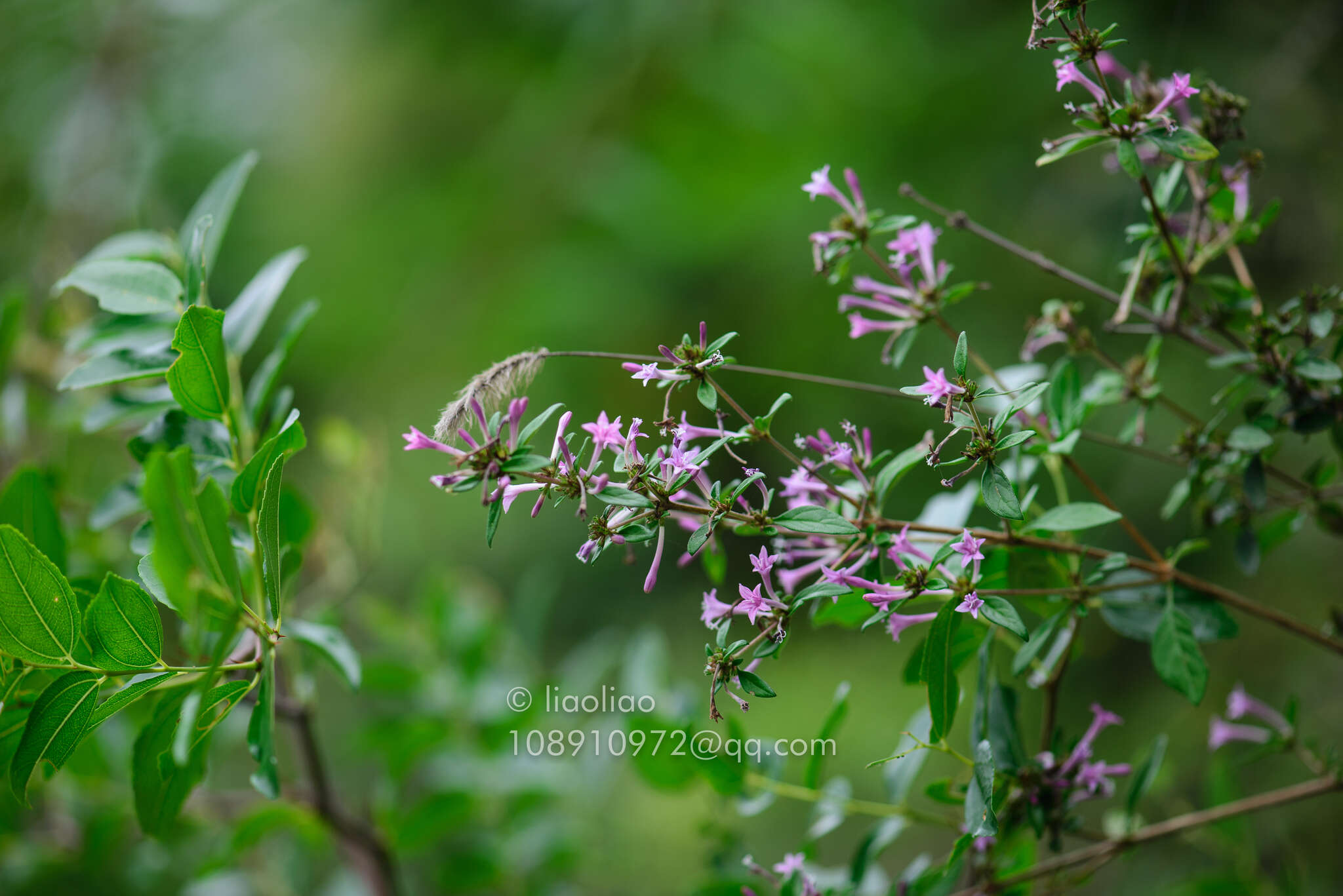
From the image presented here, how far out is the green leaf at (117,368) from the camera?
0.44 metres

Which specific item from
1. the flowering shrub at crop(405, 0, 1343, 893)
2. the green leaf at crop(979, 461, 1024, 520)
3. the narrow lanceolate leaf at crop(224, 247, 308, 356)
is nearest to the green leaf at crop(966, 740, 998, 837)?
the flowering shrub at crop(405, 0, 1343, 893)

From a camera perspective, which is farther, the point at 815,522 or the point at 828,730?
the point at 828,730

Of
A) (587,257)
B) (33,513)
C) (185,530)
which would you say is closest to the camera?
(185,530)

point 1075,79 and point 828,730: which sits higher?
point 1075,79

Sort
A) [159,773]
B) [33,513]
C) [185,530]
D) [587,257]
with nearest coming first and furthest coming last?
1. [185,530]
2. [159,773]
3. [33,513]
4. [587,257]

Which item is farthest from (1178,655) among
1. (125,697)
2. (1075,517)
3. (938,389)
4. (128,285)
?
(128,285)

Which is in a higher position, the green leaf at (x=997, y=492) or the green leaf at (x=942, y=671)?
the green leaf at (x=997, y=492)

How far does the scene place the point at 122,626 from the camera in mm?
368

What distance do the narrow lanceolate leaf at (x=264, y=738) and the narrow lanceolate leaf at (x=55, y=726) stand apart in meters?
0.06

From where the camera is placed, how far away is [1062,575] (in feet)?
1.37

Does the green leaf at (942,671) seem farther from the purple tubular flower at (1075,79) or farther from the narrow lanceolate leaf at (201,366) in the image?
the narrow lanceolate leaf at (201,366)

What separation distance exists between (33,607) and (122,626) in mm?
35

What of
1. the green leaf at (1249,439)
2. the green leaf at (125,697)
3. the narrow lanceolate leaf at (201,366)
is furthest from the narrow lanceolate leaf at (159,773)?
the green leaf at (1249,439)

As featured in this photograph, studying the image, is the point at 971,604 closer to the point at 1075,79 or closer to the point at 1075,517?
the point at 1075,517
